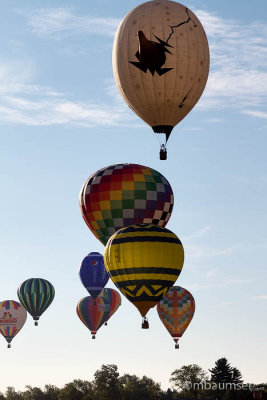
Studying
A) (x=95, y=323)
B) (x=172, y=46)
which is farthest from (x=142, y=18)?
(x=95, y=323)

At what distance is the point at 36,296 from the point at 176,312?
1440cm

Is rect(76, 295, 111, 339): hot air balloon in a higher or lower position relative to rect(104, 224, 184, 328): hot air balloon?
higher

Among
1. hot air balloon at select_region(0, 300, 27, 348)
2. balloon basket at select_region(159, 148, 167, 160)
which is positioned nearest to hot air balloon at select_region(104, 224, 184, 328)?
balloon basket at select_region(159, 148, 167, 160)

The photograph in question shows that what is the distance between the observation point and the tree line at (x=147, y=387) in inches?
3881

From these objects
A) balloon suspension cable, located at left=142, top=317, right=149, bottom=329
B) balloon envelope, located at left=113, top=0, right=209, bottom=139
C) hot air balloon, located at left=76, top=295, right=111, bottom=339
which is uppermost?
balloon envelope, located at left=113, top=0, right=209, bottom=139

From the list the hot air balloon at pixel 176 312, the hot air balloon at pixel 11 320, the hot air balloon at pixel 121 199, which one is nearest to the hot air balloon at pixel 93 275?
the hot air balloon at pixel 176 312

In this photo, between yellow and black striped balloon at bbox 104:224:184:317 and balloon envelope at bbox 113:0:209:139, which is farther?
yellow and black striped balloon at bbox 104:224:184:317

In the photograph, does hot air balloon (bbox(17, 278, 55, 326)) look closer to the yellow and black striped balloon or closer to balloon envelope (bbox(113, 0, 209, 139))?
the yellow and black striped balloon

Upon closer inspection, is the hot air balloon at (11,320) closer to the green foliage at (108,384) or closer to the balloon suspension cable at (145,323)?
the green foliage at (108,384)

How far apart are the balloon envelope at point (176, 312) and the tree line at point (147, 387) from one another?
62.7 ft

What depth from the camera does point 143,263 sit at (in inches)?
1988

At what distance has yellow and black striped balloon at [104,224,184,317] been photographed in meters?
50.6

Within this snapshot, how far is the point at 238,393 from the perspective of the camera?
282 feet

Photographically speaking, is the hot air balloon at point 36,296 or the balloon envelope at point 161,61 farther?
the hot air balloon at point 36,296
